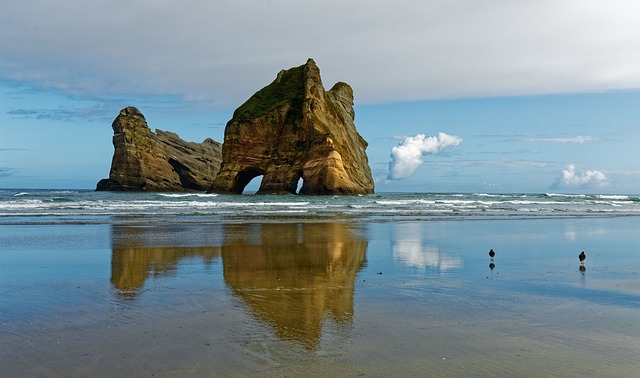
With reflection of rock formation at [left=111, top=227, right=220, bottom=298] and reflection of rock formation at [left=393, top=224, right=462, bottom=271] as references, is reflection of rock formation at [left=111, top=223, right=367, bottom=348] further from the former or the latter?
reflection of rock formation at [left=393, top=224, right=462, bottom=271]

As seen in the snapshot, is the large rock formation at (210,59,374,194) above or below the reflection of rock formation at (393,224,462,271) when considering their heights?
above

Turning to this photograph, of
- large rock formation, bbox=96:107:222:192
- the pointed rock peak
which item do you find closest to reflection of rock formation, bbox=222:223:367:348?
large rock formation, bbox=96:107:222:192

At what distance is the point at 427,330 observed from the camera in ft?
20.8

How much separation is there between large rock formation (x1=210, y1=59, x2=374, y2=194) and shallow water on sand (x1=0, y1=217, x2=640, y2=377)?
55555 millimetres

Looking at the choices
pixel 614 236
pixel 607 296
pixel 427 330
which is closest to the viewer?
pixel 427 330

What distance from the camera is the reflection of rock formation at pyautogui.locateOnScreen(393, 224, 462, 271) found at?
39.4 ft

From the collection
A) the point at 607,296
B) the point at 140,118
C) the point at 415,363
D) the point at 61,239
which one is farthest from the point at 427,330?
the point at 140,118

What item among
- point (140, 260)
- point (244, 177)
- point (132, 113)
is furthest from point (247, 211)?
point (132, 113)

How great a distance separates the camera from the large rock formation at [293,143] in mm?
70375

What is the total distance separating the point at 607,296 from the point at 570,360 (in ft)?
12.8

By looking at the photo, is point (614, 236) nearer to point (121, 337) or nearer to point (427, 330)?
point (427, 330)

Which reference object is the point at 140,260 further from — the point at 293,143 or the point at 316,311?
the point at 293,143

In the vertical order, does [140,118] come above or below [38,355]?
above

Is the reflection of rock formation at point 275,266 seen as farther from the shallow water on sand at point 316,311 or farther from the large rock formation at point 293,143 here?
the large rock formation at point 293,143
